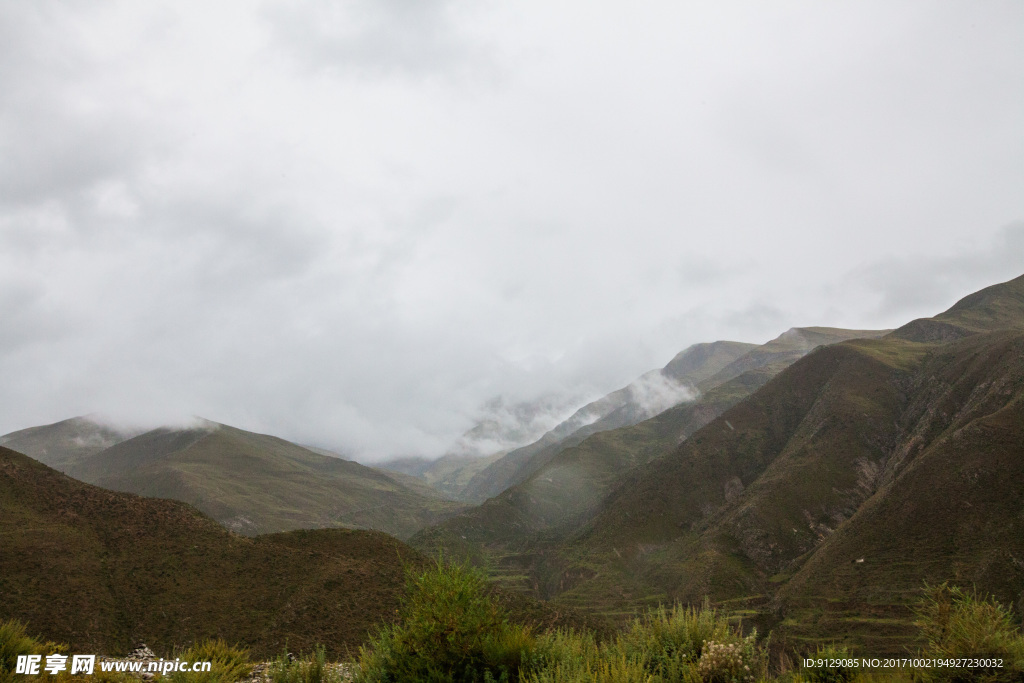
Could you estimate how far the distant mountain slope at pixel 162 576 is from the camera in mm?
40438

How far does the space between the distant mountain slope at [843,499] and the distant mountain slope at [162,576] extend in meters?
50.8

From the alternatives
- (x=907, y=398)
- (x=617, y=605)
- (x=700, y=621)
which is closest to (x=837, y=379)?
(x=907, y=398)

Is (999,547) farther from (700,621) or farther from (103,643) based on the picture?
(103,643)

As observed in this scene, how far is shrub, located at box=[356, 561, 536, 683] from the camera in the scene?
10.0m

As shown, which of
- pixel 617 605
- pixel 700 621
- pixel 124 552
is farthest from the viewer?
pixel 617 605

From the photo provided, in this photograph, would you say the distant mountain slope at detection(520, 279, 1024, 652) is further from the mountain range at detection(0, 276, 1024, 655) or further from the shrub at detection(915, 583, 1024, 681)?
the shrub at detection(915, 583, 1024, 681)

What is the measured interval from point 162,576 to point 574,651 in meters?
53.1

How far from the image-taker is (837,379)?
5856 inches

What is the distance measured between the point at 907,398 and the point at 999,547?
81.1 meters

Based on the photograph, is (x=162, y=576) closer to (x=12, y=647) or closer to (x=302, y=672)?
(x=12, y=647)

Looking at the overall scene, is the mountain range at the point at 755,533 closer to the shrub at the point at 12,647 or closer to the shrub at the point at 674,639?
the shrub at the point at 674,639

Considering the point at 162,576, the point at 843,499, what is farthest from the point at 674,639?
the point at 843,499

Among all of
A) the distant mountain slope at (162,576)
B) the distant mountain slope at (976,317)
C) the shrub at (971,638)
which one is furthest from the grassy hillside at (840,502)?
the shrub at (971,638)

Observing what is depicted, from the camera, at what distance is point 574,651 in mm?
10492
